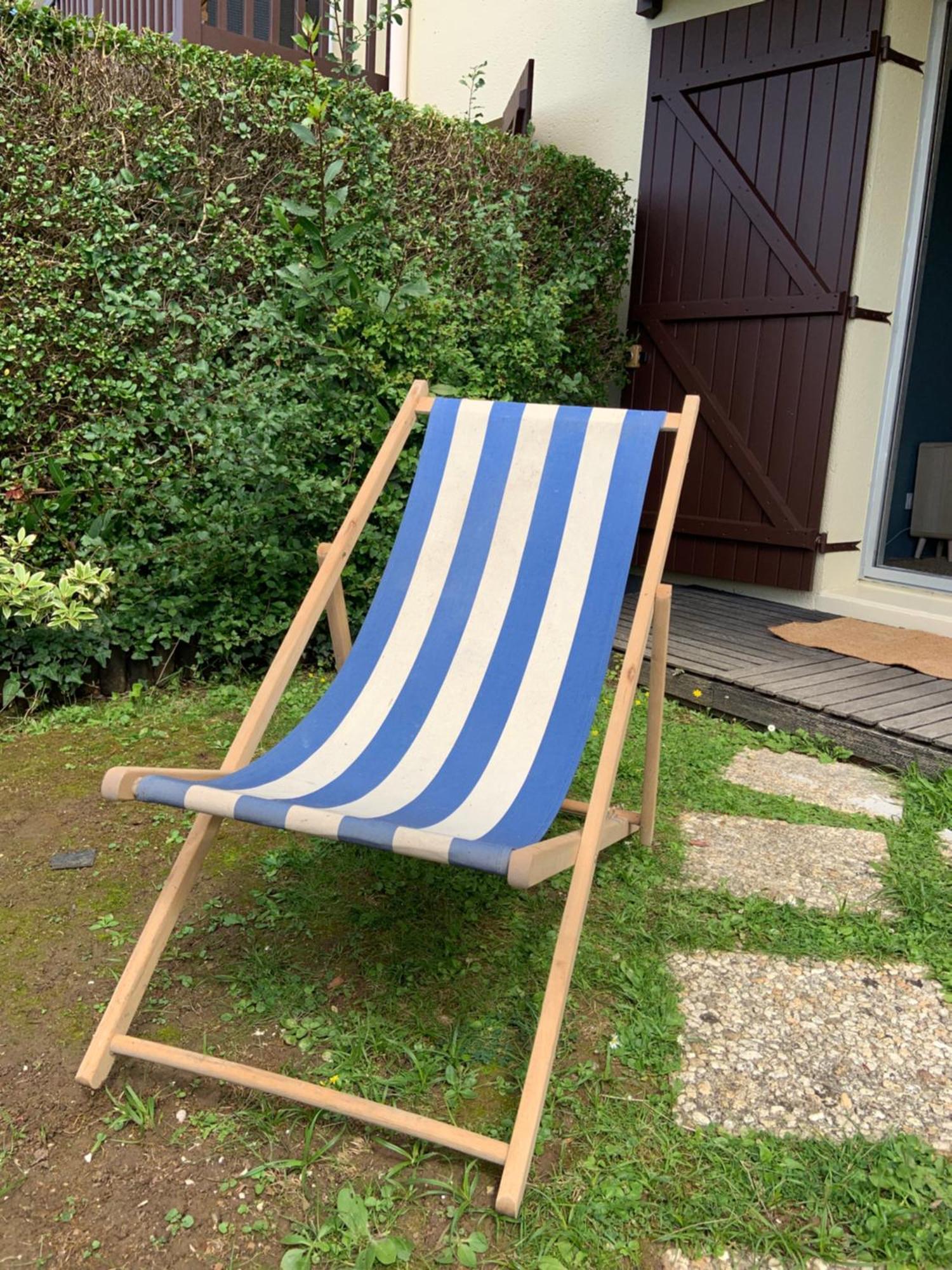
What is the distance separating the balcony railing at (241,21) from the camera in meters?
5.25

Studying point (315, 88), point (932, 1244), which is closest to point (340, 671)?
point (932, 1244)

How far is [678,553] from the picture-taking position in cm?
503

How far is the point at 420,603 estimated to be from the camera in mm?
2252

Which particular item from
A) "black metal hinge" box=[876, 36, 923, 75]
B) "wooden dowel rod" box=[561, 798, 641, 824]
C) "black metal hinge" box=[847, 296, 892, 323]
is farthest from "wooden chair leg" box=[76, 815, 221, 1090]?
"black metal hinge" box=[876, 36, 923, 75]

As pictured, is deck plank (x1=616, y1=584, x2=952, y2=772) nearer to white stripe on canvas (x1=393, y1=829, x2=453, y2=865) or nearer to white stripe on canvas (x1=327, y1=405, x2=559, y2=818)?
white stripe on canvas (x1=327, y1=405, x2=559, y2=818)

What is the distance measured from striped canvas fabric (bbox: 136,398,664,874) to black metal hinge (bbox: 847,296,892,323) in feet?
8.24

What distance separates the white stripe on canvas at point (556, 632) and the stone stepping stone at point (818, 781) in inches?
42.5

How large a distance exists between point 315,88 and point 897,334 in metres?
2.61

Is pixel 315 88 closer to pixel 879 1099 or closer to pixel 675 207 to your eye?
pixel 675 207

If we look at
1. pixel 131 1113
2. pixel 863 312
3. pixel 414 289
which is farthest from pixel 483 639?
pixel 863 312

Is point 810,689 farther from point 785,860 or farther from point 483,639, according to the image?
point 483,639

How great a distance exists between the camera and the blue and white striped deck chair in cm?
153

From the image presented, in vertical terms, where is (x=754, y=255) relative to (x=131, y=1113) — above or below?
above

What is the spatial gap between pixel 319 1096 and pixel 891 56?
4.38 meters
